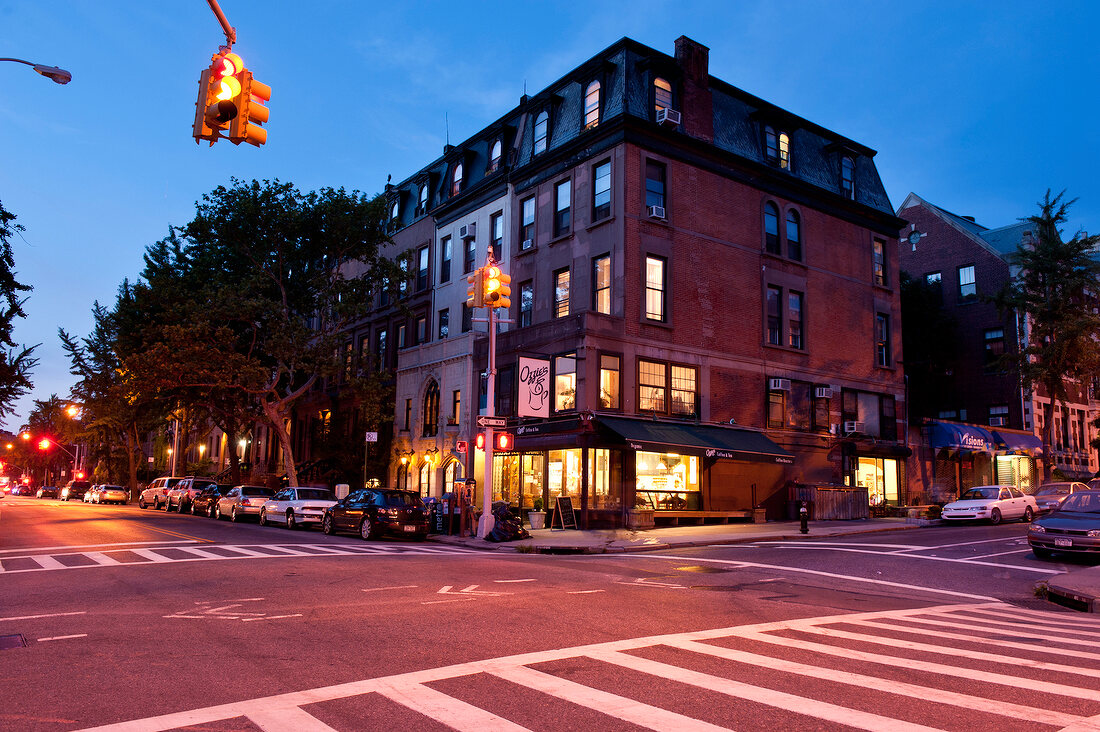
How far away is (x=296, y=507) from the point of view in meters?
29.1

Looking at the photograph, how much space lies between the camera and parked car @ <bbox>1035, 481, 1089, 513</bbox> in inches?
1275

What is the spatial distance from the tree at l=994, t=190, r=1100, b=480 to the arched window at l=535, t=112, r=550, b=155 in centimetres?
2560

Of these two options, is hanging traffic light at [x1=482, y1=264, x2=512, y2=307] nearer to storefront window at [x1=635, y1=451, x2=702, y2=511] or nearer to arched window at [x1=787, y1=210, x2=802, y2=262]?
storefront window at [x1=635, y1=451, x2=702, y2=511]

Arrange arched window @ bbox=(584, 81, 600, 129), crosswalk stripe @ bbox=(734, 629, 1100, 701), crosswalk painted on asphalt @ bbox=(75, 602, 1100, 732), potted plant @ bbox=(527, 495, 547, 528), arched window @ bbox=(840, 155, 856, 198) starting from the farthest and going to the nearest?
arched window @ bbox=(840, 155, 856, 198) → arched window @ bbox=(584, 81, 600, 129) → potted plant @ bbox=(527, 495, 547, 528) → crosswalk stripe @ bbox=(734, 629, 1100, 701) → crosswalk painted on asphalt @ bbox=(75, 602, 1100, 732)

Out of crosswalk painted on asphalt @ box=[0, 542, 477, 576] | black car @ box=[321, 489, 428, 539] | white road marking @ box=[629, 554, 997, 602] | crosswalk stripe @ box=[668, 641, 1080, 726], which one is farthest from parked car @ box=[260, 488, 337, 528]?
crosswalk stripe @ box=[668, 641, 1080, 726]

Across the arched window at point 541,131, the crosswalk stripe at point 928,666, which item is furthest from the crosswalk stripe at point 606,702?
the arched window at point 541,131

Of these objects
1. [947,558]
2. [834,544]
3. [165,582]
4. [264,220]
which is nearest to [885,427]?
[834,544]

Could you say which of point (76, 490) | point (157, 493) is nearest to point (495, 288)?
point (157, 493)

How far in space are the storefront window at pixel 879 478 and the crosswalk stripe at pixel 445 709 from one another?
33907mm

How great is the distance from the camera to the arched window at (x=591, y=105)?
31922 millimetres

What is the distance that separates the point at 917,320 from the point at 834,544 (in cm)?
3070

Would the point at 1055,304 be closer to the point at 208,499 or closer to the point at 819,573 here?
the point at 819,573

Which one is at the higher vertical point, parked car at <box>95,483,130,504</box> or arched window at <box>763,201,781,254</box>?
arched window at <box>763,201,781,254</box>

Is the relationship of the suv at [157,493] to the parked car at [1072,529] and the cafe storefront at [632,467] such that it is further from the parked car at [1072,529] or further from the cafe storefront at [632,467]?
the parked car at [1072,529]
